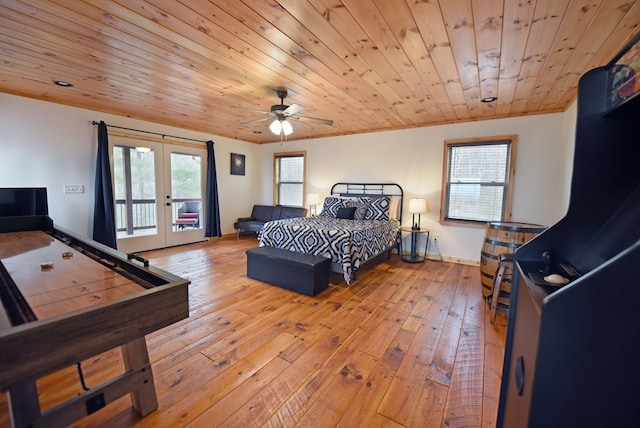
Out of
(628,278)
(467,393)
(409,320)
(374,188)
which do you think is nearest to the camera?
(628,278)

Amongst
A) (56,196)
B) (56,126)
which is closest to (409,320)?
(56,196)

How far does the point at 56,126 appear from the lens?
3.88 metres

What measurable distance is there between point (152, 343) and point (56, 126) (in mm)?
3726

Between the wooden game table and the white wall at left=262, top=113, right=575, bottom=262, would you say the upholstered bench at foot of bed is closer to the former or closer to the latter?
the wooden game table

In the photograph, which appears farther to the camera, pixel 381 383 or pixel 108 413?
pixel 381 383

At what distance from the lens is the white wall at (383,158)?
3.60 m

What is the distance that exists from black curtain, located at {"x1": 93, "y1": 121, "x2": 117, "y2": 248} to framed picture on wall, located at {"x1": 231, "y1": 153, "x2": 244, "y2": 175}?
95.9 inches

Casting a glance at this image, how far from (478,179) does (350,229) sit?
7.78 ft

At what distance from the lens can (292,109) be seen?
10.2 feet

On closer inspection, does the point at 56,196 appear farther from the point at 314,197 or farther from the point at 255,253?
the point at 314,197

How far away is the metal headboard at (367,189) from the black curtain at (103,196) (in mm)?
3876

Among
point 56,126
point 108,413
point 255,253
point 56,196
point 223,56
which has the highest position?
point 223,56

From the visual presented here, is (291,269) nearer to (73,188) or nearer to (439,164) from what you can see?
(439,164)

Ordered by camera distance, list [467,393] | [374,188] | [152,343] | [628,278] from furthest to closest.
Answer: [374,188]
[152,343]
[467,393]
[628,278]
